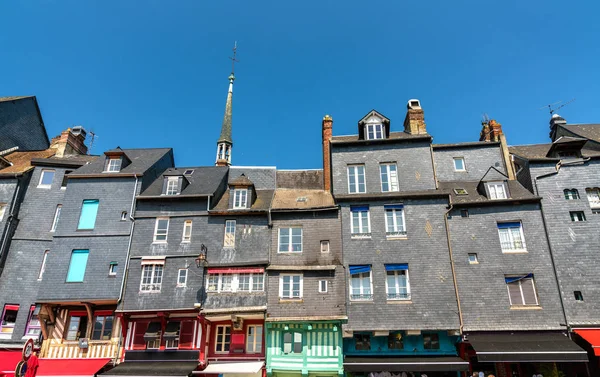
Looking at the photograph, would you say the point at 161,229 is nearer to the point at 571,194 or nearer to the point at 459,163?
the point at 459,163

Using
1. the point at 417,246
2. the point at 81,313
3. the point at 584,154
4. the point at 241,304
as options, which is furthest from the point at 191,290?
the point at 584,154

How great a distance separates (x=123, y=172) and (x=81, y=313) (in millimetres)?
8176

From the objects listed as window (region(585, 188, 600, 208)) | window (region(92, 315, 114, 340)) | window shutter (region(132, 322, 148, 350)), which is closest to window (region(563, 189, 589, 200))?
window (region(585, 188, 600, 208))

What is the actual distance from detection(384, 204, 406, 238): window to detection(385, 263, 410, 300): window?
164cm

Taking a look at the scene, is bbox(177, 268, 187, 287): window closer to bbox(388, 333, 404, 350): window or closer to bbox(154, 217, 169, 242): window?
bbox(154, 217, 169, 242): window

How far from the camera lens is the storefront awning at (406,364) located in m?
17.6

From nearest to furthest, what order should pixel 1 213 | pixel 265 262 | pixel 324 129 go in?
pixel 265 262 → pixel 1 213 → pixel 324 129

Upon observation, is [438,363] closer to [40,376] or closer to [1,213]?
[40,376]

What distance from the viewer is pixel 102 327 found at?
2138 cm

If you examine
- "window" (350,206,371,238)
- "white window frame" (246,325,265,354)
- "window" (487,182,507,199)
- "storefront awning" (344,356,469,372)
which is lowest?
"storefront awning" (344,356,469,372)

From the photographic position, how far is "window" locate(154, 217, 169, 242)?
2226 cm

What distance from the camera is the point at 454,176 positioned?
23.7 meters

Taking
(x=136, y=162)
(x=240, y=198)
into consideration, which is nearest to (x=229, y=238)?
(x=240, y=198)

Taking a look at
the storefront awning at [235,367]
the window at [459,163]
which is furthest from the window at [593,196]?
the storefront awning at [235,367]
